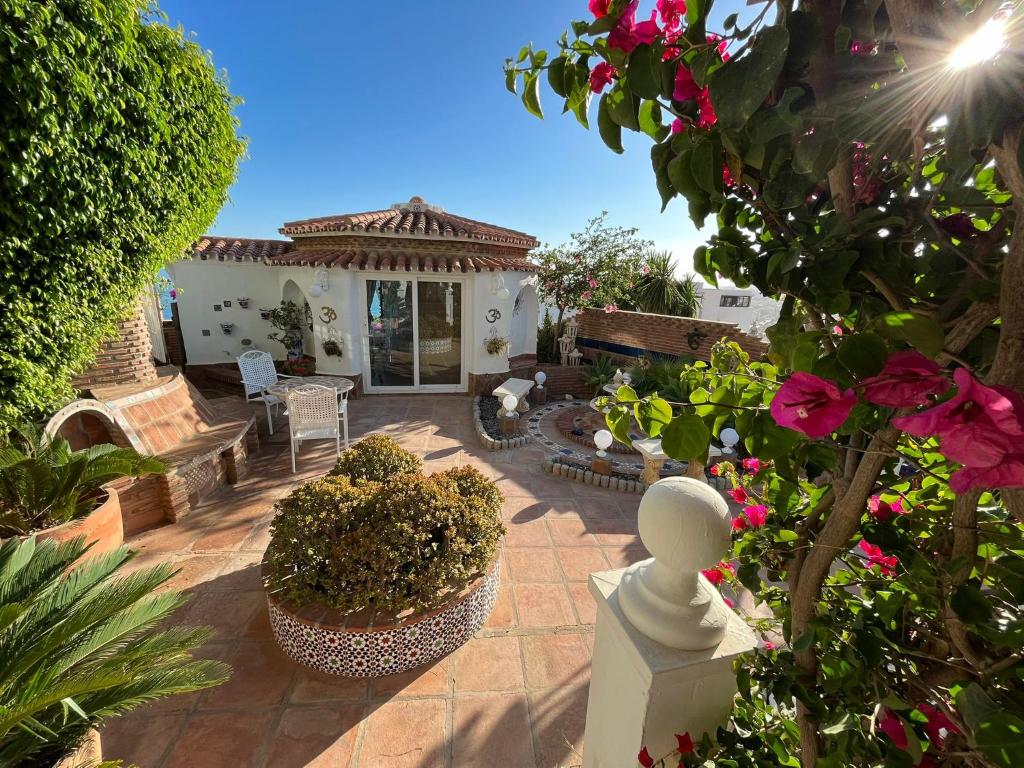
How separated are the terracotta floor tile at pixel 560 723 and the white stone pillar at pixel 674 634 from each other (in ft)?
4.44

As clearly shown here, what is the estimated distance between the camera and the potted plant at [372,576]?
2.81 m

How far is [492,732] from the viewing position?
8.46 ft

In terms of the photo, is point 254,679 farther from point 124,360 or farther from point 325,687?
point 124,360

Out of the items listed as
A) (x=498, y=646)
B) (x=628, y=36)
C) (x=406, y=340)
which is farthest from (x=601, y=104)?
(x=406, y=340)

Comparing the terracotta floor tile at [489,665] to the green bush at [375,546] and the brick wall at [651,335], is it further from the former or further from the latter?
the brick wall at [651,335]

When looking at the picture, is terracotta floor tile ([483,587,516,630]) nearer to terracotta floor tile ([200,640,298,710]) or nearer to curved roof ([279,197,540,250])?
terracotta floor tile ([200,640,298,710])

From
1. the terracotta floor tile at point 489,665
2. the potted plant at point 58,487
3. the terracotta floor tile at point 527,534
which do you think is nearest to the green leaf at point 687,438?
the terracotta floor tile at point 489,665

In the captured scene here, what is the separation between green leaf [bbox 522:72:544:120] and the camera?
119 centimetres

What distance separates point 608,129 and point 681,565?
128 cm

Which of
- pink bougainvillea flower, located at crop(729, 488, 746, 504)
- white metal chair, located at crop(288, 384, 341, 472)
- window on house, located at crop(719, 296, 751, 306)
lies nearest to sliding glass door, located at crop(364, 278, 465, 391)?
white metal chair, located at crop(288, 384, 341, 472)

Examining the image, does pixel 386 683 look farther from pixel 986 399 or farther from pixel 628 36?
pixel 628 36

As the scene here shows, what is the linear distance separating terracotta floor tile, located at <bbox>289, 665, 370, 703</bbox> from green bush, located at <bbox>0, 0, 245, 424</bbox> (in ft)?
12.2

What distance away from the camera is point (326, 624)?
2.81 metres

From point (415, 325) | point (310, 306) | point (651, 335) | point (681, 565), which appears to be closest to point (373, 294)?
point (415, 325)
